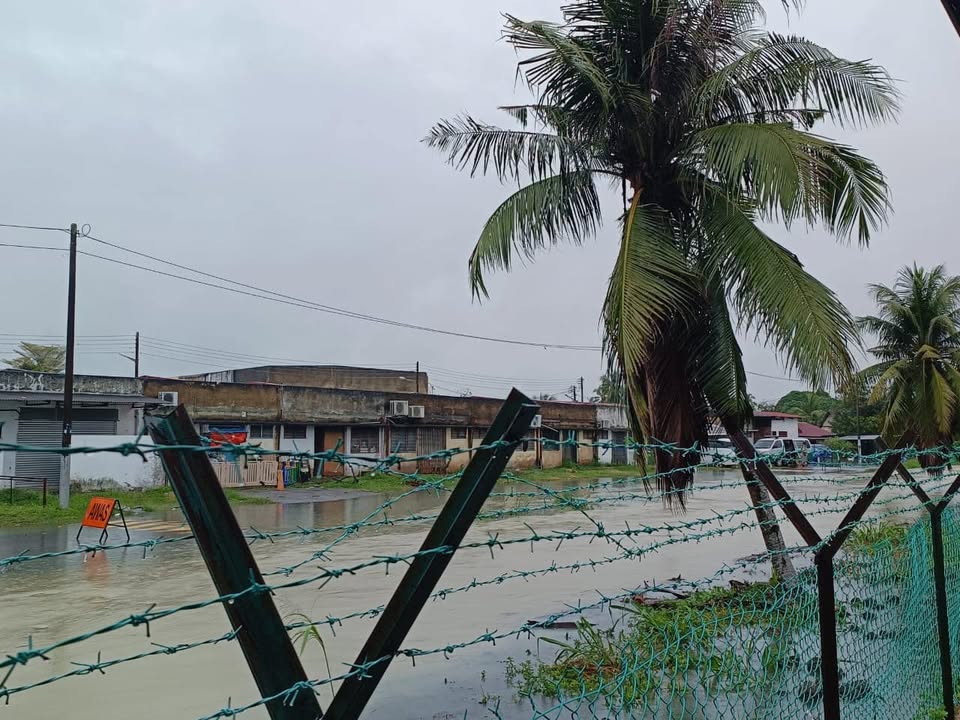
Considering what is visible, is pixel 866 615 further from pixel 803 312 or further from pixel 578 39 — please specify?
pixel 578 39

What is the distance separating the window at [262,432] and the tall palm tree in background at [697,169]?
2060cm

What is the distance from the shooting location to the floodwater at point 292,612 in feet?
17.6

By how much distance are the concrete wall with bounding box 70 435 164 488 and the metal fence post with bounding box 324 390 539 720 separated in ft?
71.5

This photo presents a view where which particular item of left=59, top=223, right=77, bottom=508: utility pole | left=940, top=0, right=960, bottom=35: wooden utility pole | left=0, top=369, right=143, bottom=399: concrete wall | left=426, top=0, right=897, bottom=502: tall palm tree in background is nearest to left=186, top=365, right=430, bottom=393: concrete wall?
left=0, top=369, right=143, bottom=399: concrete wall

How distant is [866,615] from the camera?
3869mm

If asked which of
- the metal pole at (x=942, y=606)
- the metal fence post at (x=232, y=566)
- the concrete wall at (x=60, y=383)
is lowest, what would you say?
the metal pole at (x=942, y=606)

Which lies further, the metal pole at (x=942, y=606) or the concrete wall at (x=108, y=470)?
the concrete wall at (x=108, y=470)

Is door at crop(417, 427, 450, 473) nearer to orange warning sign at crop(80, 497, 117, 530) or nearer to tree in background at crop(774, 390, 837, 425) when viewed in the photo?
orange warning sign at crop(80, 497, 117, 530)

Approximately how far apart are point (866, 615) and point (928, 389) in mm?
13856

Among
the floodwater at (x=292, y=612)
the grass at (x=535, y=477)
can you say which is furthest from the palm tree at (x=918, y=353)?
the grass at (x=535, y=477)

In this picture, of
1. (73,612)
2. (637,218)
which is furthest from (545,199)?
(73,612)

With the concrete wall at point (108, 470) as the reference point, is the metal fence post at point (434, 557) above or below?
above

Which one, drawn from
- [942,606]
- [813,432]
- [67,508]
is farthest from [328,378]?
[942,606]

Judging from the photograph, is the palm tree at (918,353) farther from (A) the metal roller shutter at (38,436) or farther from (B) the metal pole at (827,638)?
(A) the metal roller shutter at (38,436)
